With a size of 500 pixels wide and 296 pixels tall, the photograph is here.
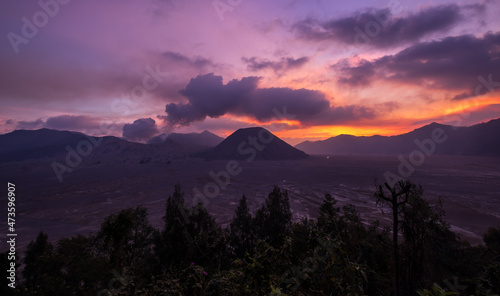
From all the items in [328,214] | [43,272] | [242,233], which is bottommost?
[242,233]

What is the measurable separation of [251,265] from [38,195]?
115296 mm

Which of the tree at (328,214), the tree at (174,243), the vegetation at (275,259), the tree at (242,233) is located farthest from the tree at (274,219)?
the tree at (174,243)

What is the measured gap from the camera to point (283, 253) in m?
4.16

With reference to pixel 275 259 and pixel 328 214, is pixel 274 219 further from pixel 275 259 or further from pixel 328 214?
pixel 275 259

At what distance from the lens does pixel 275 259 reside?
13.3 ft

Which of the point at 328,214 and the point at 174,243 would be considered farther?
the point at 328,214

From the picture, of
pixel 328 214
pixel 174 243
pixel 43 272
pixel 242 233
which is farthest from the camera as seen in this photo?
pixel 242 233

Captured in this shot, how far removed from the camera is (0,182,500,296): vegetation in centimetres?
363

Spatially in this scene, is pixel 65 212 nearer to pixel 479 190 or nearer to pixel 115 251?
pixel 115 251

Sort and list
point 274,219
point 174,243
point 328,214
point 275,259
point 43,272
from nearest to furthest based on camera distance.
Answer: point 275,259 → point 43,272 → point 174,243 → point 328,214 → point 274,219

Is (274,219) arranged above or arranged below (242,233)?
above

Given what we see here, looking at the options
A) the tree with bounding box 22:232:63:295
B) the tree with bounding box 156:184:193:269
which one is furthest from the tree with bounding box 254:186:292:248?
the tree with bounding box 22:232:63:295

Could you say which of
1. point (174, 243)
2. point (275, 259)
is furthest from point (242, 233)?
point (275, 259)

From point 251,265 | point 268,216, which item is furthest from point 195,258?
point 268,216
